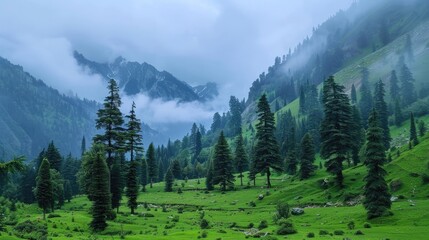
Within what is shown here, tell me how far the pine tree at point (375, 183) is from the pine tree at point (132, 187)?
36.8 meters

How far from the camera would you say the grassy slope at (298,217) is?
40531 mm

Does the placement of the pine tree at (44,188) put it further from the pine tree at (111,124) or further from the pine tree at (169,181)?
the pine tree at (169,181)

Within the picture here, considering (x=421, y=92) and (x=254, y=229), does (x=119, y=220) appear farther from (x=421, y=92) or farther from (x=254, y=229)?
(x=421, y=92)

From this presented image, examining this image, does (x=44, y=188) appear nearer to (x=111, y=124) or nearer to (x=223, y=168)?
(x=111, y=124)

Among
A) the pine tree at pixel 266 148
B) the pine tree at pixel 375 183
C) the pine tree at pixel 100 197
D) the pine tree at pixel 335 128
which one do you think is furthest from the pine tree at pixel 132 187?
the pine tree at pixel 375 183

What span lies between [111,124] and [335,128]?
126ft

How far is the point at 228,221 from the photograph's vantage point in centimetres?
5625

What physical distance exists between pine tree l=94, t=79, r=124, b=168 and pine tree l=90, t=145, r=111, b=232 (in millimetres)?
11482

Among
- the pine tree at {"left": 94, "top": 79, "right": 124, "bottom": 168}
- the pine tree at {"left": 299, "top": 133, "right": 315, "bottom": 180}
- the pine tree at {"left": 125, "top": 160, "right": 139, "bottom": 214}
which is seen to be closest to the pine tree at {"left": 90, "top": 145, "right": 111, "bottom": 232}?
the pine tree at {"left": 94, "top": 79, "right": 124, "bottom": 168}

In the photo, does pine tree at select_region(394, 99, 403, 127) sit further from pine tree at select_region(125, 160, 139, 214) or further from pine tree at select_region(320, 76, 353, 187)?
pine tree at select_region(125, 160, 139, 214)

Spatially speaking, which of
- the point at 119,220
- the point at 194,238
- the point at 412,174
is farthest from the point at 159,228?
the point at 412,174

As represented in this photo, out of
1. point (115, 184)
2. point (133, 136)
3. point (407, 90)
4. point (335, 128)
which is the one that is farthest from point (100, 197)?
point (407, 90)

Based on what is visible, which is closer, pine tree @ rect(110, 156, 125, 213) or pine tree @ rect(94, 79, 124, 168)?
pine tree @ rect(94, 79, 124, 168)

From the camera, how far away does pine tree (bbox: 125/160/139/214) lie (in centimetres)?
6662
